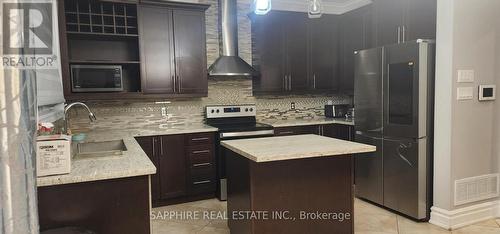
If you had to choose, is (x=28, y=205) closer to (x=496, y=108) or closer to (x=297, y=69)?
(x=496, y=108)

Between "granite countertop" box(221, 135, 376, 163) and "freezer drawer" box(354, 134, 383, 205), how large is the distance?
3.64 ft

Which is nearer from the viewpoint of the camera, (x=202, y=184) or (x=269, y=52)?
(x=202, y=184)

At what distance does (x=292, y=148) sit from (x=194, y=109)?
231cm

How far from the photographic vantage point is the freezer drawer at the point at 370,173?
329 cm

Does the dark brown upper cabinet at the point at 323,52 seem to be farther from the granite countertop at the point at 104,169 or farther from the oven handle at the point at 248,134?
the granite countertop at the point at 104,169

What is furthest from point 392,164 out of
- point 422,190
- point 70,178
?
point 70,178

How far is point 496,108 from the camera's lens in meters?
2.95

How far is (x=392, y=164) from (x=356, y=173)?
23.9 inches

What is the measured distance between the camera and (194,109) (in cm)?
418

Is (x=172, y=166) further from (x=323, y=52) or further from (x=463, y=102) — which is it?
(x=463, y=102)

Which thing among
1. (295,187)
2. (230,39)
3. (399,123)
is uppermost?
(230,39)

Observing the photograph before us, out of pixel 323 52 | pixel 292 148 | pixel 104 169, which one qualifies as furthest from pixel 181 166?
pixel 323 52

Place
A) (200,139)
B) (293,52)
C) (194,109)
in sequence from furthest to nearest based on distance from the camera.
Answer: (293,52) < (194,109) < (200,139)

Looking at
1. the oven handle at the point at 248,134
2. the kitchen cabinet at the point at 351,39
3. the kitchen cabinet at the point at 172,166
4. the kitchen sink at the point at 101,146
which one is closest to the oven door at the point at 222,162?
the oven handle at the point at 248,134
